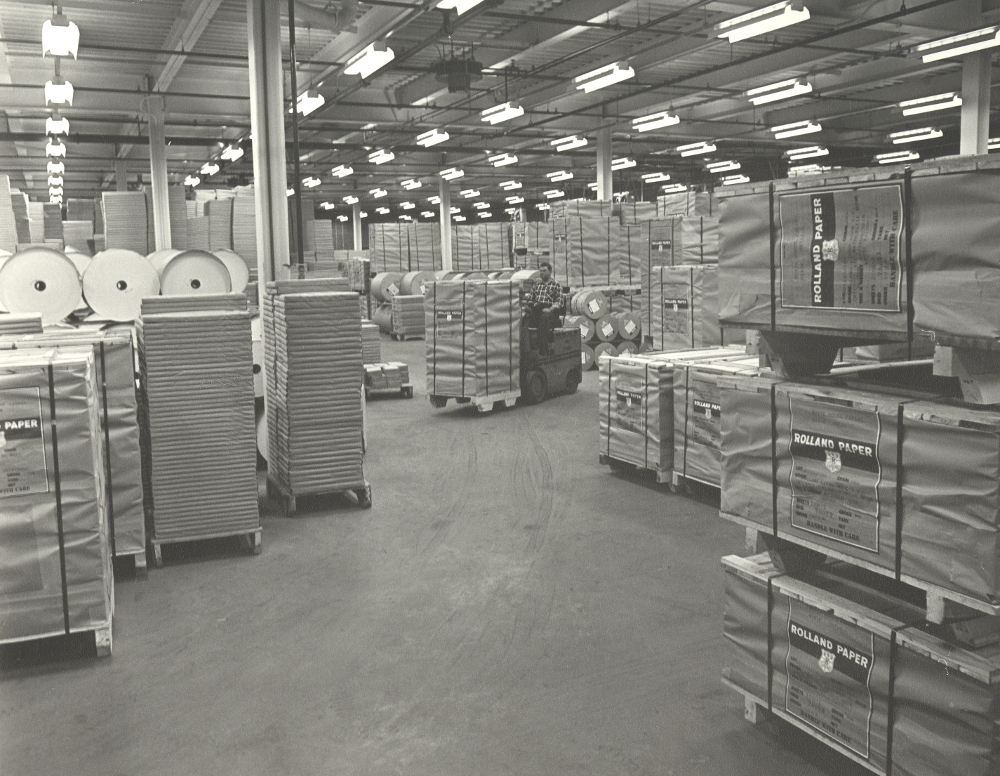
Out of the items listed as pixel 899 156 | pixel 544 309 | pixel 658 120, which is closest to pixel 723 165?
pixel 899 156

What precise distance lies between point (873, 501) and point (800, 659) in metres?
0.93

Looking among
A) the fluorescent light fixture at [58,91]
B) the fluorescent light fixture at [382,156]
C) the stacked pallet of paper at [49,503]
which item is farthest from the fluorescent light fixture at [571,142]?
the stacked pallet of paper at [49,503]

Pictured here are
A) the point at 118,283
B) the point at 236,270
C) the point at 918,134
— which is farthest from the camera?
the point at 918,134

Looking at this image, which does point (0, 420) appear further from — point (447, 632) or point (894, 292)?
point (894, 292)

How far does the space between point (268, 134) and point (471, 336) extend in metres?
4.82

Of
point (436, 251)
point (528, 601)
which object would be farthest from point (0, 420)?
point (436, 251)

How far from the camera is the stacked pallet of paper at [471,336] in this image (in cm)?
1330

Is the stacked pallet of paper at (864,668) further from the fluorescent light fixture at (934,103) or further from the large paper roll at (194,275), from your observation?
the fluorescent light fixture at (934,103)

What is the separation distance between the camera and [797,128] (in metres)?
22.5

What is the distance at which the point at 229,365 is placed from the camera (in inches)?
289

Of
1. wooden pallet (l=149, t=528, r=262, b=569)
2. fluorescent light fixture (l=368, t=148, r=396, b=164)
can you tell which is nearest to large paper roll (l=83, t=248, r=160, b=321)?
wooden pallet (l=149, t=528, r=262, b=569)

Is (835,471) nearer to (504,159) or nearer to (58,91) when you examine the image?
(58,91)

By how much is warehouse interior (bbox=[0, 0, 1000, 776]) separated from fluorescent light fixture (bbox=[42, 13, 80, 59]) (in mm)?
70

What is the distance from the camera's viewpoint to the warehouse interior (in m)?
3.62
